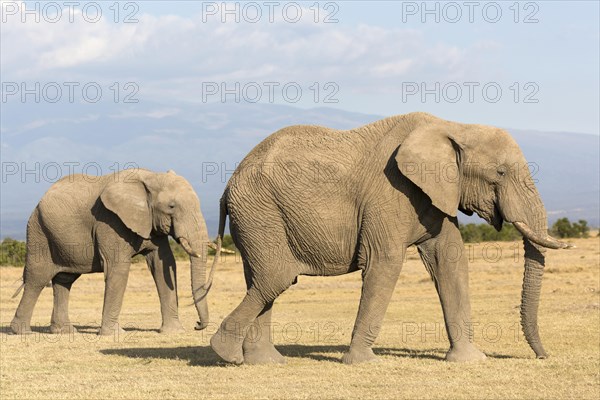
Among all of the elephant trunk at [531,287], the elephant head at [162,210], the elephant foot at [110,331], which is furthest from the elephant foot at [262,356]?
the elephant foot at [110,331]

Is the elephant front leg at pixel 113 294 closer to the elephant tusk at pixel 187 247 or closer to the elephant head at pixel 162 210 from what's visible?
the elephant head at pixel 162 210

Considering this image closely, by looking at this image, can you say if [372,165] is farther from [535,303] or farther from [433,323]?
[433,323]

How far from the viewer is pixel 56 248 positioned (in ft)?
70.8

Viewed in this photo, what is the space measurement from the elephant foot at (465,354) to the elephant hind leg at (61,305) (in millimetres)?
9313

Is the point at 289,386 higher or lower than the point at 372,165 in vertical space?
lower

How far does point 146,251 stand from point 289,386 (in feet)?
28.4

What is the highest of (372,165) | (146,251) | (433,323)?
(372,165)

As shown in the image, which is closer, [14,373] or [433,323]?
[14,373]

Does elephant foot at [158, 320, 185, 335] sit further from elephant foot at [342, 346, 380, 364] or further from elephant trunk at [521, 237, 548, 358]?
elephant trunk at [521, 237, 548, 358]

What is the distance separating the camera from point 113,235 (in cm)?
2094

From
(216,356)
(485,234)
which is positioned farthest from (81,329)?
A: (485,234)

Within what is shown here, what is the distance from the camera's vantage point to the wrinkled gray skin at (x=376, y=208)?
1450 cm

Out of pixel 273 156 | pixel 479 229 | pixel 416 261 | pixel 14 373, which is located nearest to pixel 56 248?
pixel 14 373

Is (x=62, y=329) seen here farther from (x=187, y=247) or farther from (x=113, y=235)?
(x=187, y=247)
